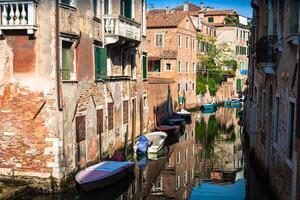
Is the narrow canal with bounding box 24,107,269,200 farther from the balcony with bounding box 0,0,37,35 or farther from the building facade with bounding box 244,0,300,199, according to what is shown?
the balcony with bounding box 0,0,37,35

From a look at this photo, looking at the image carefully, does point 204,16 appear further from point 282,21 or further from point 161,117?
point 282,21

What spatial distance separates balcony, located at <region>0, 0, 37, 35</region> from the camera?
33.2 feet

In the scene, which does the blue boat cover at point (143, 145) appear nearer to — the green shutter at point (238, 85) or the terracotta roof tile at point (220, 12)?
the green shutter at point (238, 85)

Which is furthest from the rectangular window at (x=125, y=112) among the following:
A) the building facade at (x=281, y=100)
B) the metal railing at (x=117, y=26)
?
the building facade at (x=281, y=100)

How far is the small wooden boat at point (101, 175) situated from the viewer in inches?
416

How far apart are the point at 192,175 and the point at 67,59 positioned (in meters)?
6.03

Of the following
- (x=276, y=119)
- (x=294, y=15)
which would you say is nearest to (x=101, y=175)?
(x=276, y=119)

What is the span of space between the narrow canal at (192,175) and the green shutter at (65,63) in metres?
3.20

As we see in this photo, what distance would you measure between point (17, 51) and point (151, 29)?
22.3 metres

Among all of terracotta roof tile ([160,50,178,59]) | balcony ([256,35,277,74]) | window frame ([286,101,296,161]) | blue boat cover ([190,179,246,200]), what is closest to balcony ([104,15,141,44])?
balcony ([256,35,277,74])

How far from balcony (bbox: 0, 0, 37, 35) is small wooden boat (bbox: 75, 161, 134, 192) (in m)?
4.02

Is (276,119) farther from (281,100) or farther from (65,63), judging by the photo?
(65,63)

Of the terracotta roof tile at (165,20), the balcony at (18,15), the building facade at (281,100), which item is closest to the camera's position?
the building facade at (281,100)

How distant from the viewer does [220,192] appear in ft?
39.1
